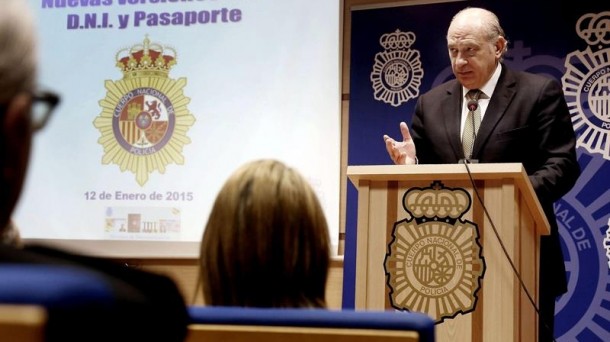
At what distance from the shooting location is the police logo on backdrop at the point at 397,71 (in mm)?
4746

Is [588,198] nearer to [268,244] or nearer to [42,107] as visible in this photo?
[268,244]

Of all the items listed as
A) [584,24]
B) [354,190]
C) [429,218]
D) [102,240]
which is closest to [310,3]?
[354,190]

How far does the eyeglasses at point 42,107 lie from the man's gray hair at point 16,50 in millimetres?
14

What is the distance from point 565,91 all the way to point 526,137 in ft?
3.91

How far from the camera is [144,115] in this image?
17.4 ft

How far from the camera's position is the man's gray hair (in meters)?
0.57

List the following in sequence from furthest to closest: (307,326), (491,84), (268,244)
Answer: (491,84) → (268,244) → (307,326)

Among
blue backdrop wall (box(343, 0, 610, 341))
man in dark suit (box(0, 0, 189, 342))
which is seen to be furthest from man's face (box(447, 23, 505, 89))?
man in dark suit (box(0, 0, 189, 342))

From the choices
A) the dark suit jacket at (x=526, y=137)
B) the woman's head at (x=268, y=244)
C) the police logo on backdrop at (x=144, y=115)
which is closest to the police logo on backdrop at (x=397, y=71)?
the dark suit jacket at (x=526, y=137)

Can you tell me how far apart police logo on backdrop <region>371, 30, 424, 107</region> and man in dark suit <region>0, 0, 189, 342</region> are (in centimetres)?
418

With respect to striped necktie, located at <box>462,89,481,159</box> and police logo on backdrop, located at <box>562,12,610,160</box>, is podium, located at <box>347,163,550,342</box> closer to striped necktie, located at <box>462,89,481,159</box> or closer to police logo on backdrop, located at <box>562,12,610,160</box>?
striped necktie, located at <box>462,89,481,159</box>

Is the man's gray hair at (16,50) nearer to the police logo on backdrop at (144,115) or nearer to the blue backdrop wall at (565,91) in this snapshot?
the blue backdrop wall at (565,91)

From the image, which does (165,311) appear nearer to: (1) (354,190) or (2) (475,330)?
(2) (475,330)

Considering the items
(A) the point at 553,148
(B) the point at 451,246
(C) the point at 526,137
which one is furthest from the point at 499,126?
(B) the point at 451,246
